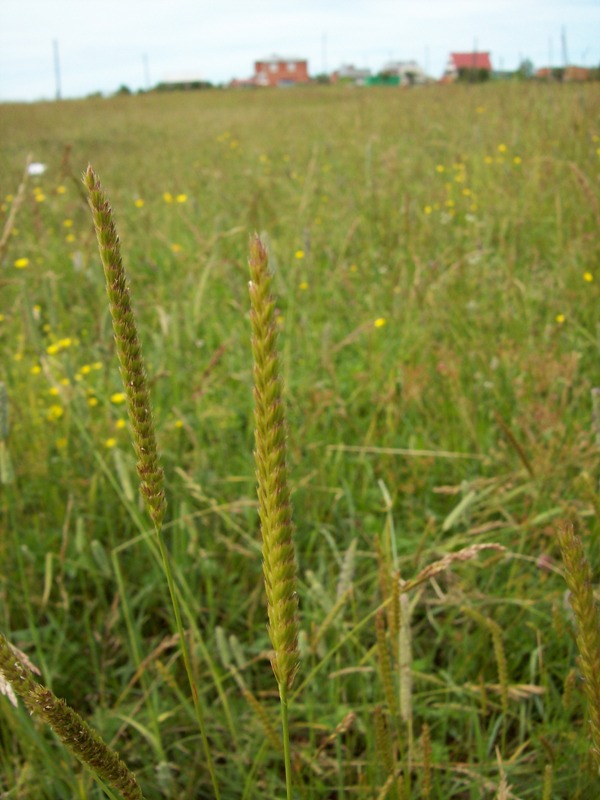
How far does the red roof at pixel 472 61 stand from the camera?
5877mm

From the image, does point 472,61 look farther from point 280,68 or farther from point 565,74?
point 280,68

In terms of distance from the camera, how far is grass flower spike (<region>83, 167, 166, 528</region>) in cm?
41

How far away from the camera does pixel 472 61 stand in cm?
656

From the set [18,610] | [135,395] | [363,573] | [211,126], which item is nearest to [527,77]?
[211,126]

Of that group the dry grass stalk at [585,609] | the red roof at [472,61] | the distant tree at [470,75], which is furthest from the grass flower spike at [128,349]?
the distant tree at [470,75]

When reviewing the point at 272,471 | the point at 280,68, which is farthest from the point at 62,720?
the point at 280,68

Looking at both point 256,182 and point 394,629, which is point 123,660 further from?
point 256,182

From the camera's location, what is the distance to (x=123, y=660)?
1572 millimetres

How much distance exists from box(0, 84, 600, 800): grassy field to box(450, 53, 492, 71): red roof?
2302mm

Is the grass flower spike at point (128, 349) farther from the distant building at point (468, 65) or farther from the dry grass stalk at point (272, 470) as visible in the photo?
the distant building at point (468, 65)

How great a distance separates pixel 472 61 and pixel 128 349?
280 inches

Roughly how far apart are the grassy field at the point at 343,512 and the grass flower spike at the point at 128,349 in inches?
12.4

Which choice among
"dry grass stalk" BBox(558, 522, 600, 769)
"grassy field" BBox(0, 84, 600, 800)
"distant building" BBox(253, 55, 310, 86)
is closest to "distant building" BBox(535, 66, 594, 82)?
"grassy field" BBox(0, 84, 600, 800)

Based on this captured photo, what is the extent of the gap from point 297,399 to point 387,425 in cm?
37
